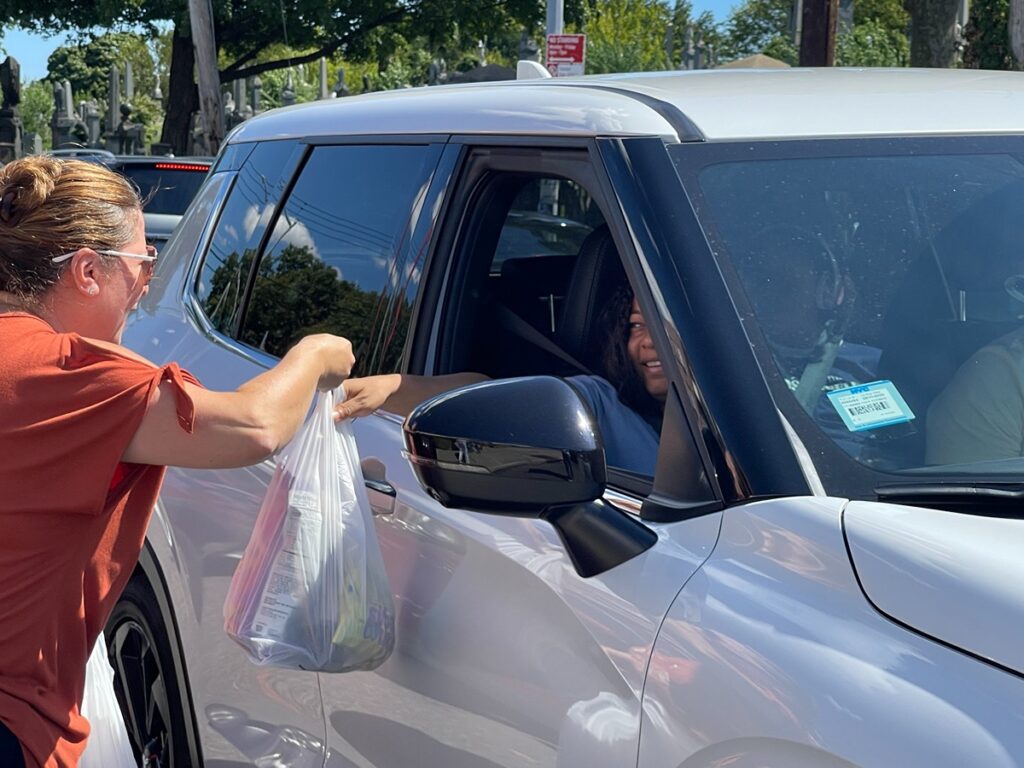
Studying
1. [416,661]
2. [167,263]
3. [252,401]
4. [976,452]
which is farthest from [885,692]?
[167,263]

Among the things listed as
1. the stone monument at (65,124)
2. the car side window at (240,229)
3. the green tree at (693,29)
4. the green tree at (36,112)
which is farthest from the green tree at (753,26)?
the car side window at (240,229)

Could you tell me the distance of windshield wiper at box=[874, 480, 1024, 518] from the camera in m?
1.81

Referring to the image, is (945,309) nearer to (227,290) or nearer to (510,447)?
(510,447)

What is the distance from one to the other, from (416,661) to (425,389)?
0.58 metres

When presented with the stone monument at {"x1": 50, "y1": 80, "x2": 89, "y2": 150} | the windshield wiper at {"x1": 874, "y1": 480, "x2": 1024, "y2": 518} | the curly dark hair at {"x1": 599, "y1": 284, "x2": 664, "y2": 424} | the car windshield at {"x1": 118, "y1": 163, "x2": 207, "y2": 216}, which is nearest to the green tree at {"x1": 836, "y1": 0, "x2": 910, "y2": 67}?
the car windshield at {"x1": 118, "y1": 163, "x2": 207, "y2": 216}

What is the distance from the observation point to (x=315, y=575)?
2.41 meters

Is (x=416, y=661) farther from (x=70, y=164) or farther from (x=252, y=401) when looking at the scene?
(x=70, y=164)

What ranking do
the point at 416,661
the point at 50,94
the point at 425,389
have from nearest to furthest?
1. the point at 416,661
2. the point at 425,389
3. the point at 50,94

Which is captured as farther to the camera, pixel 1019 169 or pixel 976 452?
pixel 1019 169

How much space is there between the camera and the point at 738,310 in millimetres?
2008

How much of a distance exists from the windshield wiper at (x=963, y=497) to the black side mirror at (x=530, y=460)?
330 mm

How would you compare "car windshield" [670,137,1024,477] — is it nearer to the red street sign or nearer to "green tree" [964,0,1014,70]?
the red street sign

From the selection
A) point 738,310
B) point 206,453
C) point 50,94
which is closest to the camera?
point 738,310

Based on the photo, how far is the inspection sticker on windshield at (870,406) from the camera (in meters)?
2.01
